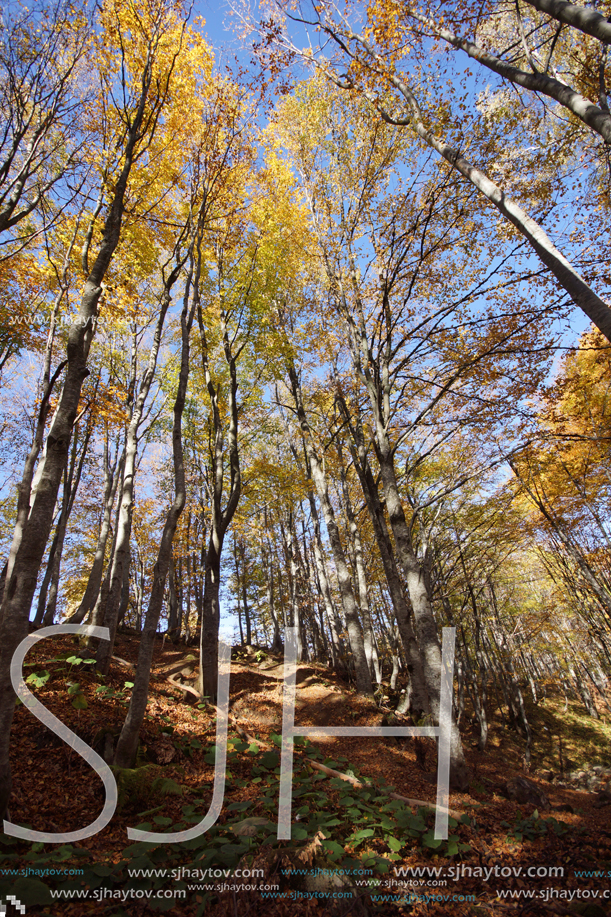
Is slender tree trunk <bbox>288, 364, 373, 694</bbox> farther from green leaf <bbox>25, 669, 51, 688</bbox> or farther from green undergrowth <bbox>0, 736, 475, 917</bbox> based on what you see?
green leaf <bbox>25, 669, 51, 688</bbox>

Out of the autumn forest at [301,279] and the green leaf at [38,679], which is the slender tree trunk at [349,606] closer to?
the autumn forest at [301,279]

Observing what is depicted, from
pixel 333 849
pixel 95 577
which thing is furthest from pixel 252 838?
pixel 95 577

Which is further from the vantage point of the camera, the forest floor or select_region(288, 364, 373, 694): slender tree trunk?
select_region(288, 364, 373, 694): slender tree trunk

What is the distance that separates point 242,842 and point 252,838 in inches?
6.5

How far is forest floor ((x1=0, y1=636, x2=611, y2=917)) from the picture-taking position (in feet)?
8.25

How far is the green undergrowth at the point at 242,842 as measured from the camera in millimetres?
2465

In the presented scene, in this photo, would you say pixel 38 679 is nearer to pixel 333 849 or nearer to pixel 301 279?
pixel 333 849

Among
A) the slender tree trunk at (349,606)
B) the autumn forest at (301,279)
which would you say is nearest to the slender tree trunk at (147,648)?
the autumn forest at (301,279)

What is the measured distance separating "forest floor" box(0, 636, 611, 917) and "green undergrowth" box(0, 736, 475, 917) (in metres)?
0.01

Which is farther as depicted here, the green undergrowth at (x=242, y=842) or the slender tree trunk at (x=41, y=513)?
the slender tree trunk at (x=41, y=513)

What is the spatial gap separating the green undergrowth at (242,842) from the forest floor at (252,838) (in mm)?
14

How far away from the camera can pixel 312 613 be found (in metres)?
21.7

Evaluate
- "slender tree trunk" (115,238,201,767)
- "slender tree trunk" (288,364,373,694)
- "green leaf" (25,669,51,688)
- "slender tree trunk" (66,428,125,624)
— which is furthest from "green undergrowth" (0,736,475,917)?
"slender tree trunk" (66,428,125,624)

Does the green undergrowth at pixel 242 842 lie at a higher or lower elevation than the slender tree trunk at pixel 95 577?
lower
